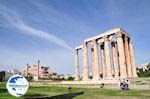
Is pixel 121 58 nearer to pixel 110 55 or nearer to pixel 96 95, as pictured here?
pixel 110 55

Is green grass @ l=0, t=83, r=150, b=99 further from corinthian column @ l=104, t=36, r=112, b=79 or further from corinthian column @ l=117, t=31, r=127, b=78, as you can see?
corinthian column @ l=104, t=36, r=112, b=79

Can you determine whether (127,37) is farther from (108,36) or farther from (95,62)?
(95,62)

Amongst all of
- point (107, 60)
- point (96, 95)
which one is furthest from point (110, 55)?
point (96, 95)

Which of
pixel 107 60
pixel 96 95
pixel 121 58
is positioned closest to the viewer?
pixel 96 95

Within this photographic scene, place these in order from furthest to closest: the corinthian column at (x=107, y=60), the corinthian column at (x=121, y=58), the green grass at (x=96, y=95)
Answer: the corinthian column at (x=107, y=60) → the corinthian column at (x=121, y=58) → the green grass at (x=96, y=95)

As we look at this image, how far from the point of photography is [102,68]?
81.8 metres

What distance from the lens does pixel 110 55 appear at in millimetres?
74750

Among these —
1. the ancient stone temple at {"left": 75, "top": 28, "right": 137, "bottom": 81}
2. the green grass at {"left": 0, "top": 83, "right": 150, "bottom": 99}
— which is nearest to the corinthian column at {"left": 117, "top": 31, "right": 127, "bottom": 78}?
the ancient stone temple at {"left": 75, "top": 28, "right": 137, "bottom": 81}

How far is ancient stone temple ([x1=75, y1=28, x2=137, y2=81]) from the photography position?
6750 cm

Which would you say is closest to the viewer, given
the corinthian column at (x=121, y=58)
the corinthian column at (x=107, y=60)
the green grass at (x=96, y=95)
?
the green grass at (x=96, y=95)

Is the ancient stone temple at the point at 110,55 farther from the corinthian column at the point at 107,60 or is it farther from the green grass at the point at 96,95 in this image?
the green grass at the point at 96,95

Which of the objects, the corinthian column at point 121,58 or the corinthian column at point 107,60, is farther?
the corinthian column at point 107,60

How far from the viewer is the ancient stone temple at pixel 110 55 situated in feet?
221

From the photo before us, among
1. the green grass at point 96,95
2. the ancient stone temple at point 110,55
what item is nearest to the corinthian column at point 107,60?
the ancient stone temple at point 110,55
